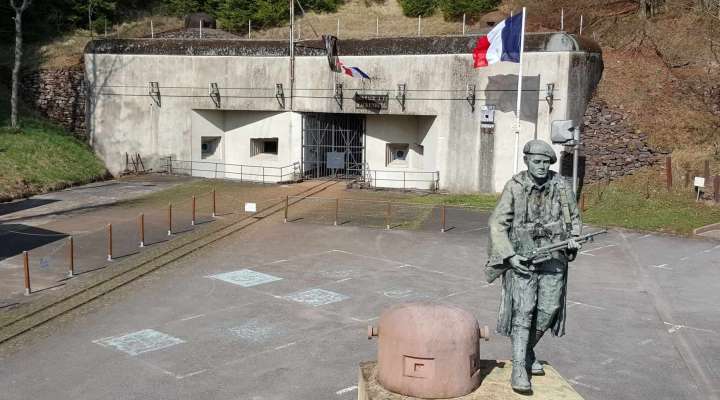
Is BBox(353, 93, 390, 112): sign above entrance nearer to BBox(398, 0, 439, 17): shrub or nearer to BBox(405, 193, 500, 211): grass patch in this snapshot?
BBox(405, 193, 500, 211): grass patch

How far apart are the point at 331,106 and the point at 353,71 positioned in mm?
1993

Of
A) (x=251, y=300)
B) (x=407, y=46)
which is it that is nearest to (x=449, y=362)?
(x=251, y=300)

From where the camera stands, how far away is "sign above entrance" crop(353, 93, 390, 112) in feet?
94.0

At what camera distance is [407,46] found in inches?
1115

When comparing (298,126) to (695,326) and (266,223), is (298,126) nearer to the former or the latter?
(266,223)

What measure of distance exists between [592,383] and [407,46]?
20.6 meters

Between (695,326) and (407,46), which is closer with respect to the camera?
(695,326)

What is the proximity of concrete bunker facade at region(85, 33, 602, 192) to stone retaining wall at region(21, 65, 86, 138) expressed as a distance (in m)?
0.85

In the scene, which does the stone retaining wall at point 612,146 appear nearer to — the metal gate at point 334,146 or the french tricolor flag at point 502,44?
the french tricolor flag at point 502,44

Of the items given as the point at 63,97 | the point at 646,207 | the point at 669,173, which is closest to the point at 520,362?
the point at 646,207

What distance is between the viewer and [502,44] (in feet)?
79.4

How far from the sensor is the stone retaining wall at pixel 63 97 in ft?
108

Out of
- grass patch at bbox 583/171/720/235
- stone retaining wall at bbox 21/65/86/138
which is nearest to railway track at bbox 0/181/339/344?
grass patch at bbox 583/171/720/235

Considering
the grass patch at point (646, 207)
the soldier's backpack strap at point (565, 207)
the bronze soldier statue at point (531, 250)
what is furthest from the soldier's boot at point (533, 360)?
the grass patch at point (646, 207)
